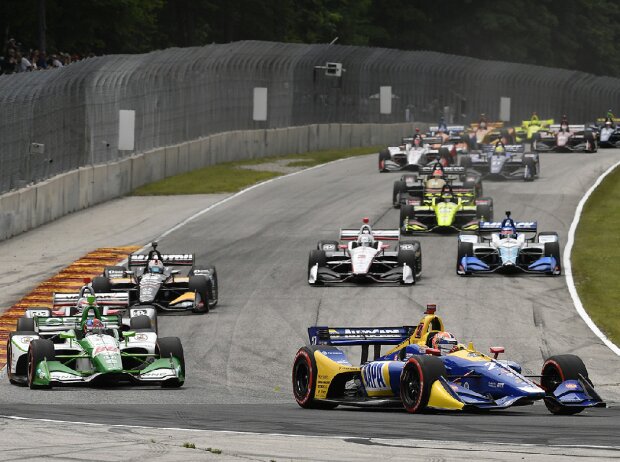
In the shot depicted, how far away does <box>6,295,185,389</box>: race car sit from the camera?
19844 millimetres

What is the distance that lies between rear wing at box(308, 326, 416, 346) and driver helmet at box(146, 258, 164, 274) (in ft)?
29.6

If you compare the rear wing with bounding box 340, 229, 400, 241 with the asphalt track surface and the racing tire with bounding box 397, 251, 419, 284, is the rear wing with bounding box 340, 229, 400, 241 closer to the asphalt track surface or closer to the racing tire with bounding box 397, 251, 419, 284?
the racing tire with bounding box 397, 251, 419, 284

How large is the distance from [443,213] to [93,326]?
16902mm

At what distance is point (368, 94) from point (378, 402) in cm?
4887

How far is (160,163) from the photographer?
158ft

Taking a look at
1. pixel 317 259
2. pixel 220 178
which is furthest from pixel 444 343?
pixel 220 178

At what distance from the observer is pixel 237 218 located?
3956cm

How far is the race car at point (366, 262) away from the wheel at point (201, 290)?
3.42 metres

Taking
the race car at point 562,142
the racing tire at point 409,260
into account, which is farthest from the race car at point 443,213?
the race car at point 562,142

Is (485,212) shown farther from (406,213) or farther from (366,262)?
(366,262)

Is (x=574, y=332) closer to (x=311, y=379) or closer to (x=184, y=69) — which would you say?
(x=311, y=379)

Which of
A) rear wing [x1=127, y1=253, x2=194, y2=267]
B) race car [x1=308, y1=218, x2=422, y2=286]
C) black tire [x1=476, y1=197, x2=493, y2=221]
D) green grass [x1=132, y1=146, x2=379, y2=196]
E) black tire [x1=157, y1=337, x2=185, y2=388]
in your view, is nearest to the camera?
black tire [x1=157, y1=337, x2=185, y2=388]

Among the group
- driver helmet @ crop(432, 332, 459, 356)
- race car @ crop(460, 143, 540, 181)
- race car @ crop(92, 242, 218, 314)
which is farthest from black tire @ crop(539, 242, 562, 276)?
race car @ crop(460, 143, 540, 181)

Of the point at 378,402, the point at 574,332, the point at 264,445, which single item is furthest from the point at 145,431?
the point at 574,332
